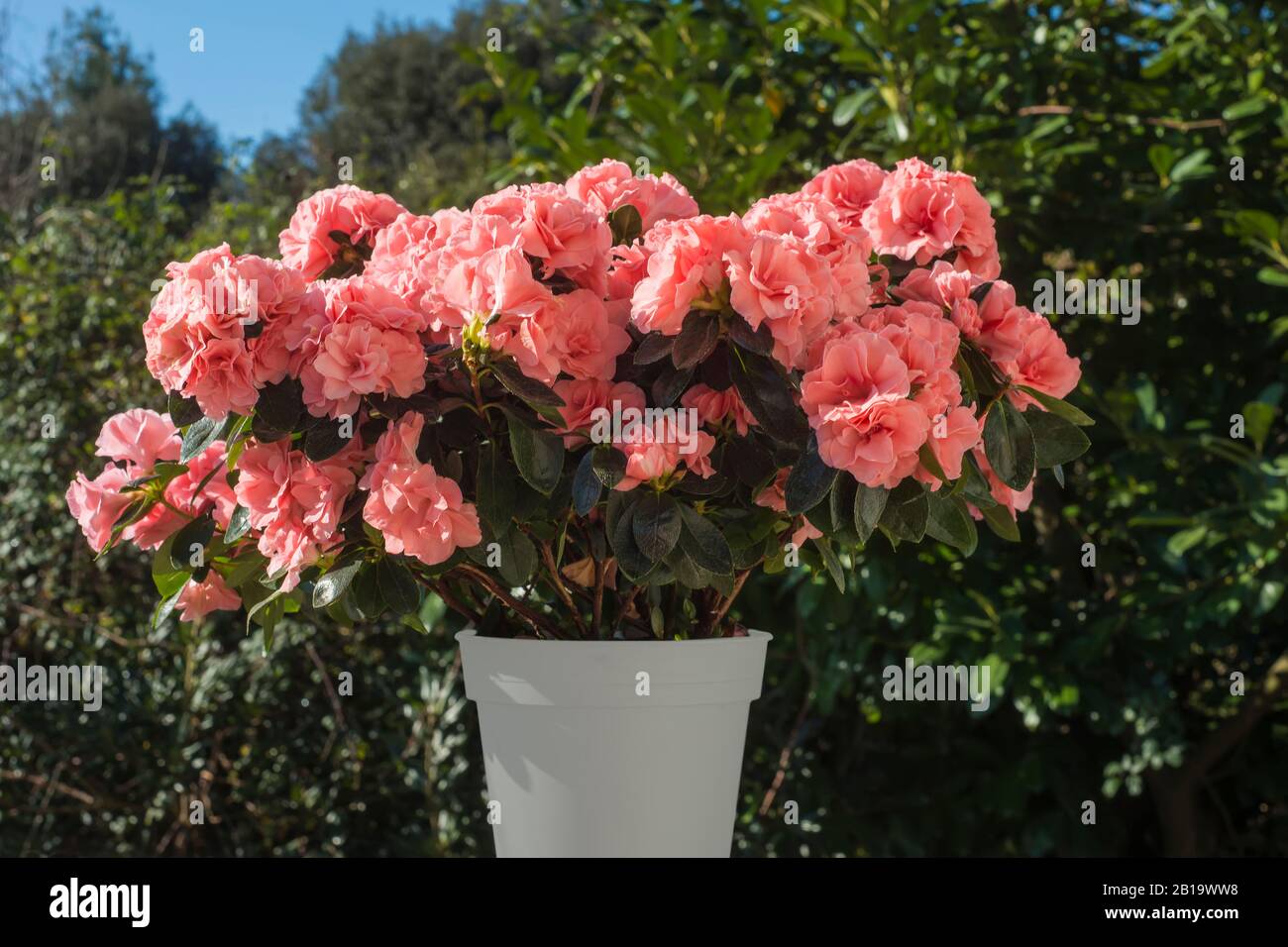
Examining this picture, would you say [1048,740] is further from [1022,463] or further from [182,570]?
[182,570]

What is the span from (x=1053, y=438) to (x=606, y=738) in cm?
45

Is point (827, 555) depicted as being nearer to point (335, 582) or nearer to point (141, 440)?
point (335, 582)

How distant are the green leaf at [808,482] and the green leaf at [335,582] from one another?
1.16 feet

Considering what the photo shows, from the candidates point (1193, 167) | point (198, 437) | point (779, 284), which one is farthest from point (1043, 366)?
point (1193, 167)

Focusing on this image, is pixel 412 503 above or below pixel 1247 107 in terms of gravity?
below

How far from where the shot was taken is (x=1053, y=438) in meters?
0.99

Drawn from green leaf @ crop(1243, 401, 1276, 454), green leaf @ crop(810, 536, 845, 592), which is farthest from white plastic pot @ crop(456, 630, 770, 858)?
green leaf @ crop(1243, 401, 1276, 454)

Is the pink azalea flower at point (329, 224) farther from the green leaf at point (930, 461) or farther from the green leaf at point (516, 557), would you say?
the green leaf at point (930, 461)

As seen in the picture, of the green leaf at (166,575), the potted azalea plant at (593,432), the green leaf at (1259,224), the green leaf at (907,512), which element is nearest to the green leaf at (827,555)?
the potted azalea plant at (593,432)

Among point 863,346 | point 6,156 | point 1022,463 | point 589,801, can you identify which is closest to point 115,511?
point 589,801

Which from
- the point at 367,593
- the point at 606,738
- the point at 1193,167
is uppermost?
the point at 1193,167

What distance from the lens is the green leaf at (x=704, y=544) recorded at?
0.90 meters

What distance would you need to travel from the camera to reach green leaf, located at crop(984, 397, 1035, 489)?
92 cm

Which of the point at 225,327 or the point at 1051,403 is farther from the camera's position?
the point at 1051,403
